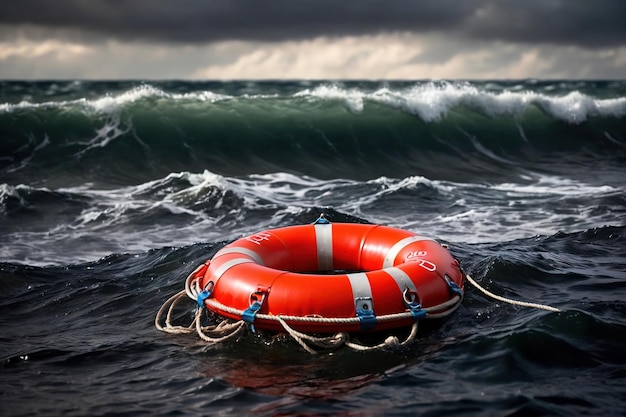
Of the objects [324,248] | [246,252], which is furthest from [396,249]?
[246,252]

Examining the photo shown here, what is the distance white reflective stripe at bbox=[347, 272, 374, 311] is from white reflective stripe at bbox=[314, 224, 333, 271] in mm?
1061

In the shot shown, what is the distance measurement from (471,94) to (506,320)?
1497cm

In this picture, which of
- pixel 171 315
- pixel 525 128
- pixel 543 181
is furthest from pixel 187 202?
pixel 525 128

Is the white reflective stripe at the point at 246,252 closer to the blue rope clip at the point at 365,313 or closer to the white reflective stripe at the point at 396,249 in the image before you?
the white reflective stripe at the point at 396,249

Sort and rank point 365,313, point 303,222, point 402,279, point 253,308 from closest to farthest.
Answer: point 365,313 → point 253,308 → point 402,279 → point 303,222

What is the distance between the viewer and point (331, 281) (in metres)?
4.61

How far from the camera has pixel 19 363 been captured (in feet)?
15.1

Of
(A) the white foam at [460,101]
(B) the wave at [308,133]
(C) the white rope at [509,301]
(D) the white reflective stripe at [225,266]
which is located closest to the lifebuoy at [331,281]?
(D) the white reflective stripe at [225,266]

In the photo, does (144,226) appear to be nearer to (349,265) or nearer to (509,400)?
(349,265)

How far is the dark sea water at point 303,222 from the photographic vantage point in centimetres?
404

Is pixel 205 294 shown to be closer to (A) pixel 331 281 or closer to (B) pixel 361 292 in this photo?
(A) pixel 331 281

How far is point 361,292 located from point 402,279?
1.13 ft

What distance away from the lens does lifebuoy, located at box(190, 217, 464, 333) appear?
177 inches

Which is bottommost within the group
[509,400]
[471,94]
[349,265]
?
[509,400]
